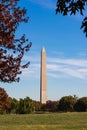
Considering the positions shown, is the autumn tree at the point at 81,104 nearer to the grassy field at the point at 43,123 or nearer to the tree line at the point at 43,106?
the tree line at the point at 43,106

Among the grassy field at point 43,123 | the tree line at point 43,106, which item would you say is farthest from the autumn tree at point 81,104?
the grassy field at point 43,123

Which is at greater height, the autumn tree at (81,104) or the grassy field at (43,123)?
the autumn tree at (81,104)

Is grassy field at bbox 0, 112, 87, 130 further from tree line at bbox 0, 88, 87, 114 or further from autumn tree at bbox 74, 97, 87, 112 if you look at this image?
autumn tree at bbox 74, 97, 87, 112

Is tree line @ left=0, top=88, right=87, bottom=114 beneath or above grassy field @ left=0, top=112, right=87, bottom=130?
above

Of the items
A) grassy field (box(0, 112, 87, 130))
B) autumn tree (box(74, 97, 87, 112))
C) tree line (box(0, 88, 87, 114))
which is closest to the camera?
grassy field (box(0, 112, 87, 130))

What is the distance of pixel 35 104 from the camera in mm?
92250

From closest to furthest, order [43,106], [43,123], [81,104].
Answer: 1. [43,123]
2. [43,106]
3. [81,104]

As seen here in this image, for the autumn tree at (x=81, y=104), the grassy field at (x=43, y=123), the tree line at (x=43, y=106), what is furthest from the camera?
the autumn tree at (x=81, y=104)

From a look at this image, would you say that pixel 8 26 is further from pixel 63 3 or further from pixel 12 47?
pixel 63 3

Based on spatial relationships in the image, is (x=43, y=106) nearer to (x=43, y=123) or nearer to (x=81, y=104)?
(x=81, y=104)

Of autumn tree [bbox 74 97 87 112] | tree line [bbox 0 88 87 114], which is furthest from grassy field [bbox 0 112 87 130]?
autumn tree [bbox 74 97 87 112]

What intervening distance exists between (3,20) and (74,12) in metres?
4.42

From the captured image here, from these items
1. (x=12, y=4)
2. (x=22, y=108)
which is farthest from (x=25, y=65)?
(x=22, y=108)

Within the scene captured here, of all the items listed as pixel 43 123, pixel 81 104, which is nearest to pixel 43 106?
pixel 81 104
